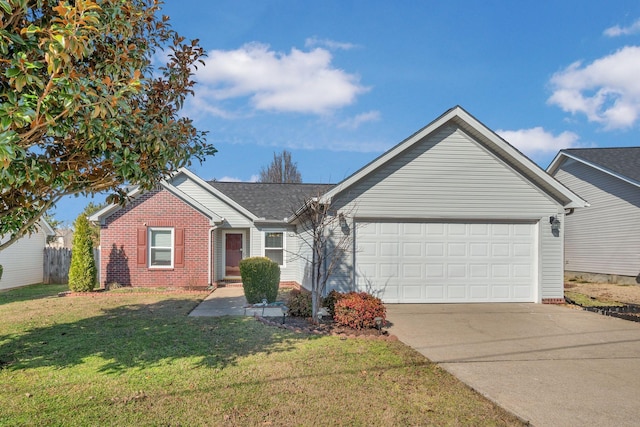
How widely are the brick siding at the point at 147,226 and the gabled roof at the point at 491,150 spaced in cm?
760

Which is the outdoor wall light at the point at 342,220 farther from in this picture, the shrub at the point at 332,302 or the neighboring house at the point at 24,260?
the neighboring house at the point at 24,260

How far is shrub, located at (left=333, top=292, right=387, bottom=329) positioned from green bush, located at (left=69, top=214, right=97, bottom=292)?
34.6 ft

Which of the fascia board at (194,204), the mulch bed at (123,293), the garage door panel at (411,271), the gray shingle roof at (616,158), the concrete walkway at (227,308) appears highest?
the gray shingle roof at (616,158)

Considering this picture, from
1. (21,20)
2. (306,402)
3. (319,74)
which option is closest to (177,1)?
(21,20)

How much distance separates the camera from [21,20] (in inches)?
177

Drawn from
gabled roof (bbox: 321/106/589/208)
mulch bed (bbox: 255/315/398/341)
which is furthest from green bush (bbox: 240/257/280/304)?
gabled roof (bbox: 321/106/589/208)

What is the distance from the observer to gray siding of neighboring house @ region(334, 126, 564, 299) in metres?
11.2

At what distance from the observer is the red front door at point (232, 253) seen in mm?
18438

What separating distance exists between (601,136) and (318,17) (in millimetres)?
23027

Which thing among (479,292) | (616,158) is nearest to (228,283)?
(479,292)

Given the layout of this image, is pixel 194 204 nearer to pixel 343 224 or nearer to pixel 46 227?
pixel 343 224

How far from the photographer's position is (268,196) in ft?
64.5

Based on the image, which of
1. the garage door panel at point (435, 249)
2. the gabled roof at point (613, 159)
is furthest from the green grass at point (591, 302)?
the gabled roof at point (613, 159)

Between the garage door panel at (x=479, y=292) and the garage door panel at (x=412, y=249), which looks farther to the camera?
the garage door panel at (x=479, y=292)
